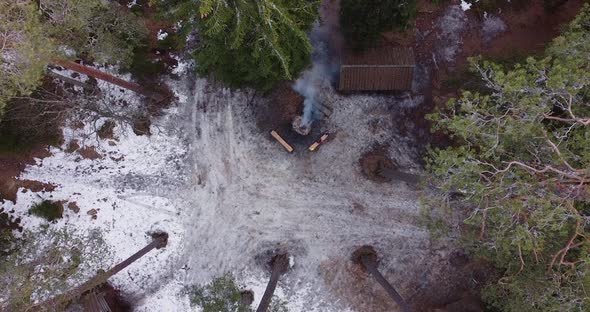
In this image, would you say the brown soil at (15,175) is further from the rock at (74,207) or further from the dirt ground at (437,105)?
the dirt ground at (437,105)

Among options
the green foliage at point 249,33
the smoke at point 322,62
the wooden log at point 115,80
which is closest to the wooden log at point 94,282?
the wooden log at point 115,80

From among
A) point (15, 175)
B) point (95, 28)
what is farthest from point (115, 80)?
point (15, 175)

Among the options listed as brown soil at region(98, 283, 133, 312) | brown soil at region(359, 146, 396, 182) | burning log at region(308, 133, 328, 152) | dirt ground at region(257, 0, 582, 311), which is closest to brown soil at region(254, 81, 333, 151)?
dirt ground at region(257, 0, 582, 311)

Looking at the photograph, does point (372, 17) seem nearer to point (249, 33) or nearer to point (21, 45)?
point (249, 33)

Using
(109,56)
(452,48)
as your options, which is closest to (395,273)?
(452,48)

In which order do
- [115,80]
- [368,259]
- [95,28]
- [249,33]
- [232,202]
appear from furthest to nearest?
1. [232,202]
2. [368,259]
3. [115,80]
4. [95,28]
5. [249,33]

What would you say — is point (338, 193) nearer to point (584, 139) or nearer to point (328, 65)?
point (328, 65)

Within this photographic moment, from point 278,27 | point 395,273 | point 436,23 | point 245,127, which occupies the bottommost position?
point 395,273
